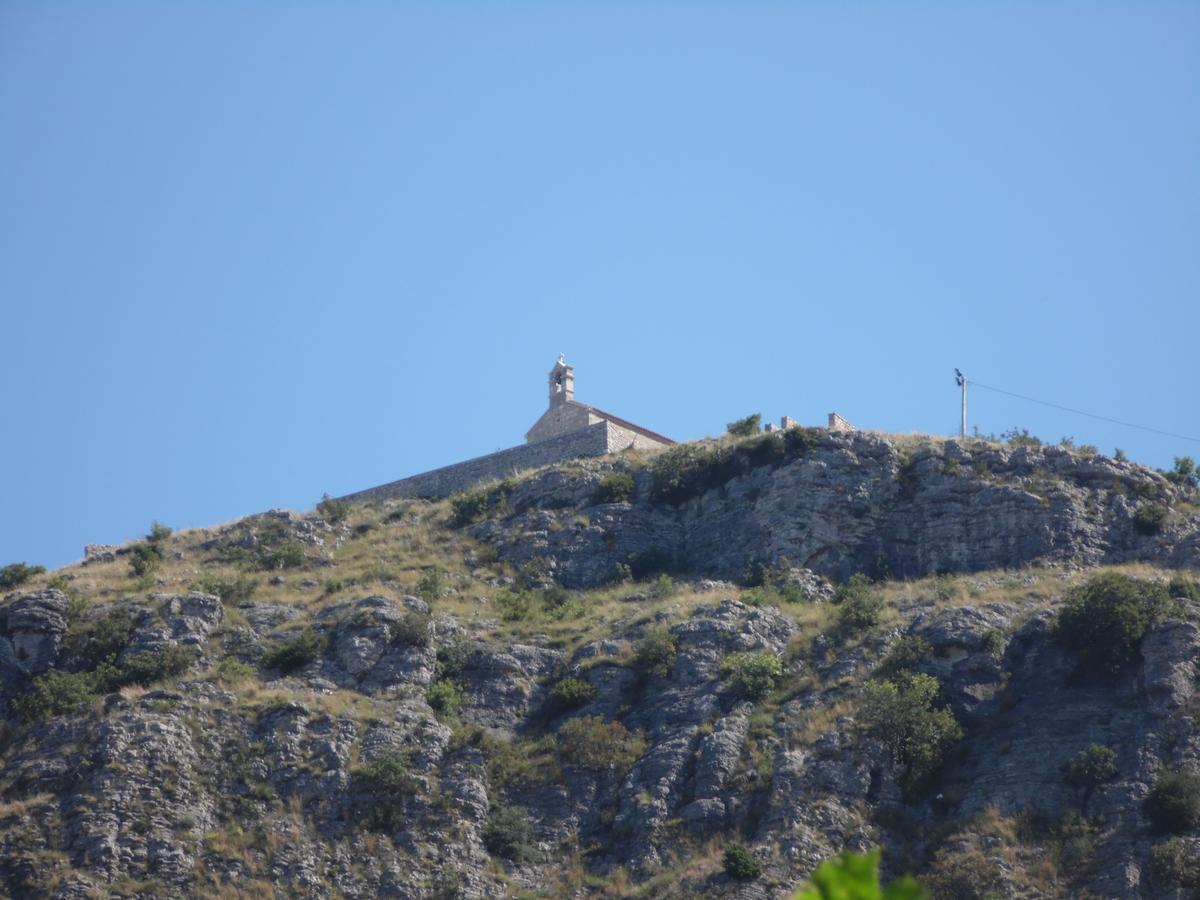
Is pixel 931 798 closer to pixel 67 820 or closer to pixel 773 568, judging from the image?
pixel 773 568

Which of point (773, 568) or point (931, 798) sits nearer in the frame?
point (931, 798)

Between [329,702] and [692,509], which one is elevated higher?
[692,509]

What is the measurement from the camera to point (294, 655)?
40.8m

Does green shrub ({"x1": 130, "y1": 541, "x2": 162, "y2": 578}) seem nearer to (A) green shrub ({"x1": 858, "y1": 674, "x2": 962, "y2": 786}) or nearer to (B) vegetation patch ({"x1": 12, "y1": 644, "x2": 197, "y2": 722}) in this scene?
(B) vegetation patch ({"x1": 12, "y1": 644, "x2": 197, "y2": 722})

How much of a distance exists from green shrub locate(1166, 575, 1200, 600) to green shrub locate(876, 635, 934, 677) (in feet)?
19.7

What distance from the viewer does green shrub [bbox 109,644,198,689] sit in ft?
131

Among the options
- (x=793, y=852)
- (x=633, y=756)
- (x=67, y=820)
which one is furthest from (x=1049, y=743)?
(x=67, y=820)

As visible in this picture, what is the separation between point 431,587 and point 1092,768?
61.6 ft

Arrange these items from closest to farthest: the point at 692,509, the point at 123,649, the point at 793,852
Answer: the point at 793,852
the point at 123,649
the point at 692,509

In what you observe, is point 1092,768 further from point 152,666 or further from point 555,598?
point 152,666

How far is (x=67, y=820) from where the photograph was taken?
113 ft

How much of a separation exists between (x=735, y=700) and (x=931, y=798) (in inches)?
211

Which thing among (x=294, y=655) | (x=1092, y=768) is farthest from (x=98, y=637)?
(x=1092, y=768)

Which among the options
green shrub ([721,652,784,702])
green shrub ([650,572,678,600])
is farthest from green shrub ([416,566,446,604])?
green shrub ([721,652,784,702])
